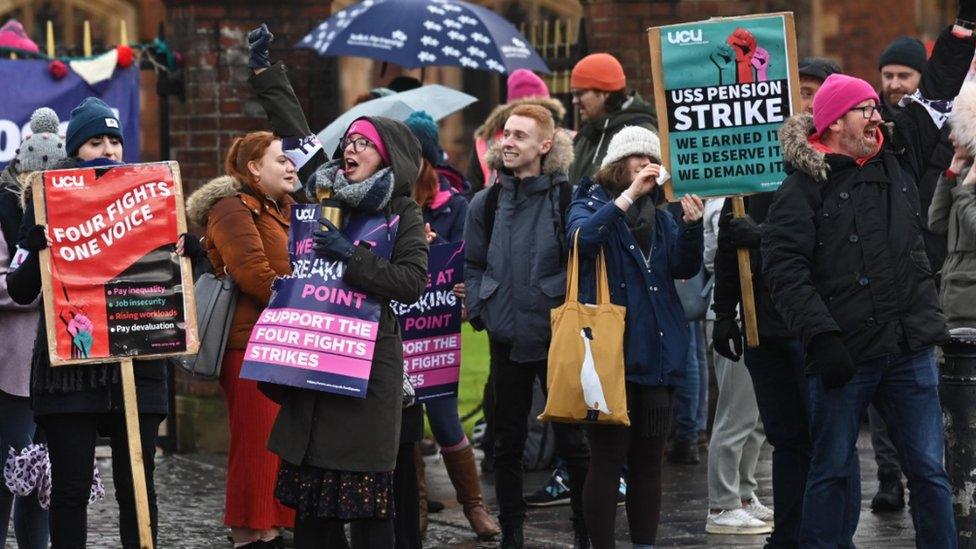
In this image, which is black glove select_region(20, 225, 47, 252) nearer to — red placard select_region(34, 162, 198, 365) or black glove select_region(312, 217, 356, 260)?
red placard select_region(34, 162, 198, 365)

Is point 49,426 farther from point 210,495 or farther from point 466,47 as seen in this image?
point 466,47

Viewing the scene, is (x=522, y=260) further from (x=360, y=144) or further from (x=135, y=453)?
(x=135, y=453)

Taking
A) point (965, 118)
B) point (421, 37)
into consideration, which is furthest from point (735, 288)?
point (421, 37)

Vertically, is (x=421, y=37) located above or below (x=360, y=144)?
above

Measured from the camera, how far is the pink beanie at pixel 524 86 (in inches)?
460

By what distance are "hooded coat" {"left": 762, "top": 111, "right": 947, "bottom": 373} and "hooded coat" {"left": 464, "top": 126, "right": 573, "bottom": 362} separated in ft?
4.51

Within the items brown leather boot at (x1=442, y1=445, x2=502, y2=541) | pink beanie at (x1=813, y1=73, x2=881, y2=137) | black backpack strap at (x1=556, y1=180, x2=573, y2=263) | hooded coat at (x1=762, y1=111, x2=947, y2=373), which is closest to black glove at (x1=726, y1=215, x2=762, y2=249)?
hooded coat at (x1=762, y1=111, x2=947, y2=373)

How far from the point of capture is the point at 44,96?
38.5ft

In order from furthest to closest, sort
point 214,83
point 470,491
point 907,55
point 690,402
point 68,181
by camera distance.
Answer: point 214,83, point 690,402, point 907,55, point 470,491, point 68,181

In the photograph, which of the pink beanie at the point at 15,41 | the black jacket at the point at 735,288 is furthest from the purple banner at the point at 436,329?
the pink beanie at the point at 15,41

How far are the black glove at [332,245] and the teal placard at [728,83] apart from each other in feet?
5.30

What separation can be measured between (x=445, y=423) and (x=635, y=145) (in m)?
1.74

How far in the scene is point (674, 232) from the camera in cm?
823

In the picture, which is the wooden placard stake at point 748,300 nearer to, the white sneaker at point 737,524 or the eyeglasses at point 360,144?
the white sneaker at point 737,524
